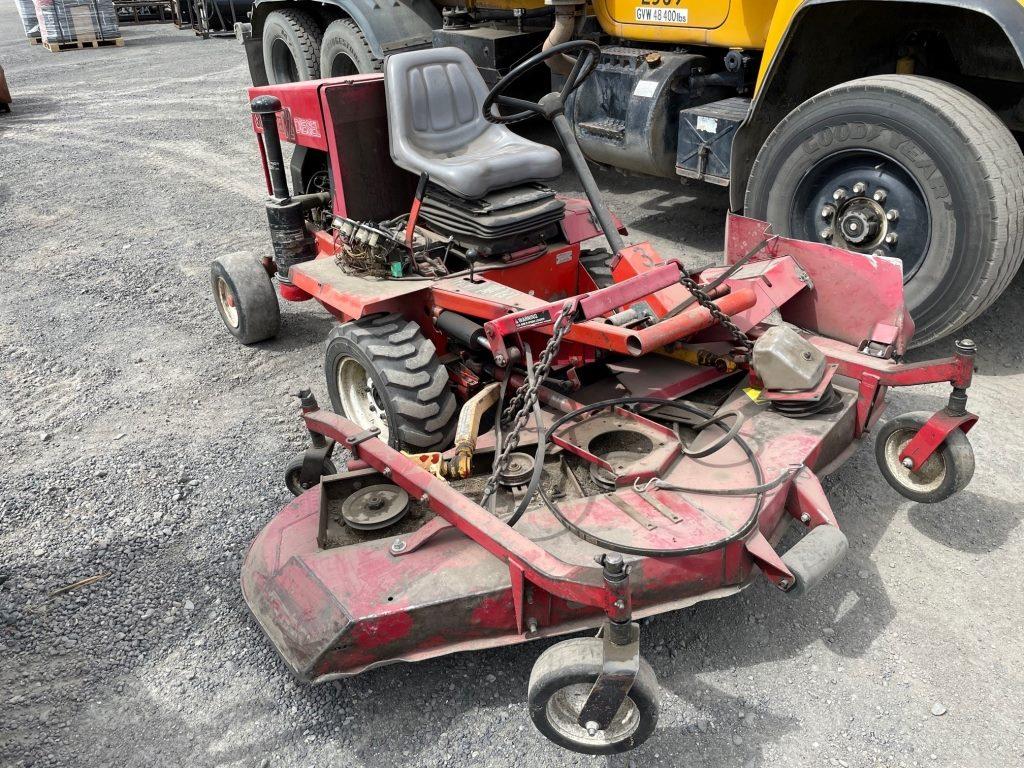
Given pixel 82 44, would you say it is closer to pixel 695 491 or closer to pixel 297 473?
pixel 297 473

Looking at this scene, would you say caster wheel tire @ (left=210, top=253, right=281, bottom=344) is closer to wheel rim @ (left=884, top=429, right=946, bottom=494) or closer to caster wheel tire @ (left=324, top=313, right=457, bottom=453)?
caster wheel tire @ (left=324, top=313, right=457, bottom=453)

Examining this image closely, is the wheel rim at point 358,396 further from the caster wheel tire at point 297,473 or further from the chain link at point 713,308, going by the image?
the chain link at point 713,308

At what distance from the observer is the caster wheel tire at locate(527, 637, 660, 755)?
78.1 inches

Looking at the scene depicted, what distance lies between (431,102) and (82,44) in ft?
50.8

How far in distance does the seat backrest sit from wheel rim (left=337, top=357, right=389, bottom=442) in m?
0.97

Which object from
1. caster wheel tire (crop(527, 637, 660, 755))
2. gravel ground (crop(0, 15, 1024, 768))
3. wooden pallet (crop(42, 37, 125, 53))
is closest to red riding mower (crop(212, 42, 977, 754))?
caster wheel tire (crop(527, 637, 660, 755))

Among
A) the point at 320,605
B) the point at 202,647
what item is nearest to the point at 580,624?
the point at 320,605

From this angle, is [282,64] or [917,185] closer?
[917,185]

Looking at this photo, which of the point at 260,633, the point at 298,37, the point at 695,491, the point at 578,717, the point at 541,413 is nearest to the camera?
the point at 578,717

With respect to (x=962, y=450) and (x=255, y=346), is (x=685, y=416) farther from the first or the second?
(x=255, y=346)

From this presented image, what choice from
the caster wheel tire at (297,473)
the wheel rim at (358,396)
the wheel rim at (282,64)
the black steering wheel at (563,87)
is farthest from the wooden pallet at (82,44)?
the caster wheel tire at (297,473)

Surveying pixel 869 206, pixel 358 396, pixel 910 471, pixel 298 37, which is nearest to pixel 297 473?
pixel 358 396

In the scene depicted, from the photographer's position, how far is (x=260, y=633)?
2.64 meters

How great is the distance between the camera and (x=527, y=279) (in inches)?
145
